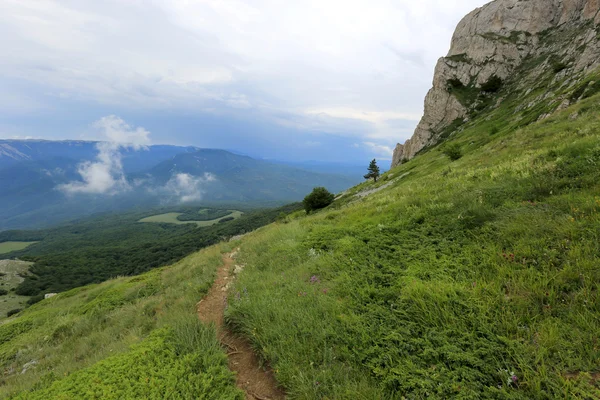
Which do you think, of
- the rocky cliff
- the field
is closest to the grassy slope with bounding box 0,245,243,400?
the rocky cliff

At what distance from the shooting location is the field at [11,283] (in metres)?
65.7

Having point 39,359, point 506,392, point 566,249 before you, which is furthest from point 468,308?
point 39,359

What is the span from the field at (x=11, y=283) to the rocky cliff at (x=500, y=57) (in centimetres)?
11484

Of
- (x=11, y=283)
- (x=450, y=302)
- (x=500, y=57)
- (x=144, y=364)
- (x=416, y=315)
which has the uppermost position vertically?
(x=500, y=57)

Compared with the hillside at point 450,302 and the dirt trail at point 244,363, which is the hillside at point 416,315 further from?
the dirt trail at point 244,363

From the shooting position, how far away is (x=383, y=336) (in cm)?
457

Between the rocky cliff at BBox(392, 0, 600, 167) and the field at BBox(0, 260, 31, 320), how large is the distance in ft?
377

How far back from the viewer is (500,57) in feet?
227

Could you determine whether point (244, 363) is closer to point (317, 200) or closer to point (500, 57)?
point (317, 200)

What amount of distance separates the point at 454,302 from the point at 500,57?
91.7 m

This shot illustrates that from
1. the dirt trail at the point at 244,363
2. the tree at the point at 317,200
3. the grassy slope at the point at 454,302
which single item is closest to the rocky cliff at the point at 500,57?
the tree at the point at 317,200

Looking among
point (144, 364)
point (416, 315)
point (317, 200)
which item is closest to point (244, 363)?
point (144, 364)

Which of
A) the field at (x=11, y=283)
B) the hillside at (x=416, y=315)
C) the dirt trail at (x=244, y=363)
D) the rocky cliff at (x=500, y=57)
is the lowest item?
the field at (x=11, y=283)

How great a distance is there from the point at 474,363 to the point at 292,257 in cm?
629
